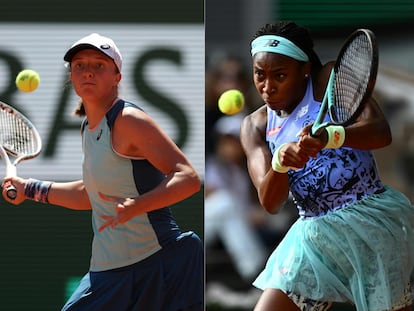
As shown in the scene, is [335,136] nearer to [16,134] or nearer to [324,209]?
[324,209]

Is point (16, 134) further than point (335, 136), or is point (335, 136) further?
point (16, 134)

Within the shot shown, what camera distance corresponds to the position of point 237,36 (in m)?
6.31

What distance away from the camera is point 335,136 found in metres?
3.37

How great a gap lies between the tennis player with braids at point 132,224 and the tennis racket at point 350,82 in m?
0.61

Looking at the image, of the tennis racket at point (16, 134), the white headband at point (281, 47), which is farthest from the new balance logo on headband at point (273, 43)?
the tennis racket at point (16, 134)

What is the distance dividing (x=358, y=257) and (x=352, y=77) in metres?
0.65

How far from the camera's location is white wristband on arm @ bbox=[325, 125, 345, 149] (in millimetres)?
3357

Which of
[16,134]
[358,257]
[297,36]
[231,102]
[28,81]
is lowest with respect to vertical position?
[358,257]

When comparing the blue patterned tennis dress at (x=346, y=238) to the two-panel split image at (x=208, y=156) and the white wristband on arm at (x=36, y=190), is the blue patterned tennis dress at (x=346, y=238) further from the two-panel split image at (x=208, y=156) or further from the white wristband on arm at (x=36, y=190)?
the white wristband on arm at (x=36, y=190)

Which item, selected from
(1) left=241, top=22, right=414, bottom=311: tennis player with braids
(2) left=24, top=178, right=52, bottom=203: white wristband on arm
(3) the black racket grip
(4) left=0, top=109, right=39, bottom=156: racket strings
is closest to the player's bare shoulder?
(1) left=241, top=22, right=414, bottom=311: tennis player with braids

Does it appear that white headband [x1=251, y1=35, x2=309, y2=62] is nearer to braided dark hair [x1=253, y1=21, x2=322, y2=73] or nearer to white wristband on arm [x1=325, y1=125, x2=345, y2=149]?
braided dark hair [x1=253, y1=21, x2=322, y2=73]

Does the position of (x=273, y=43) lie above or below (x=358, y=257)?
above

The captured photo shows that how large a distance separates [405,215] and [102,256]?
1167mm

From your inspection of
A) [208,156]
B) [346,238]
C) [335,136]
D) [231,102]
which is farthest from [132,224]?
[208,156]
